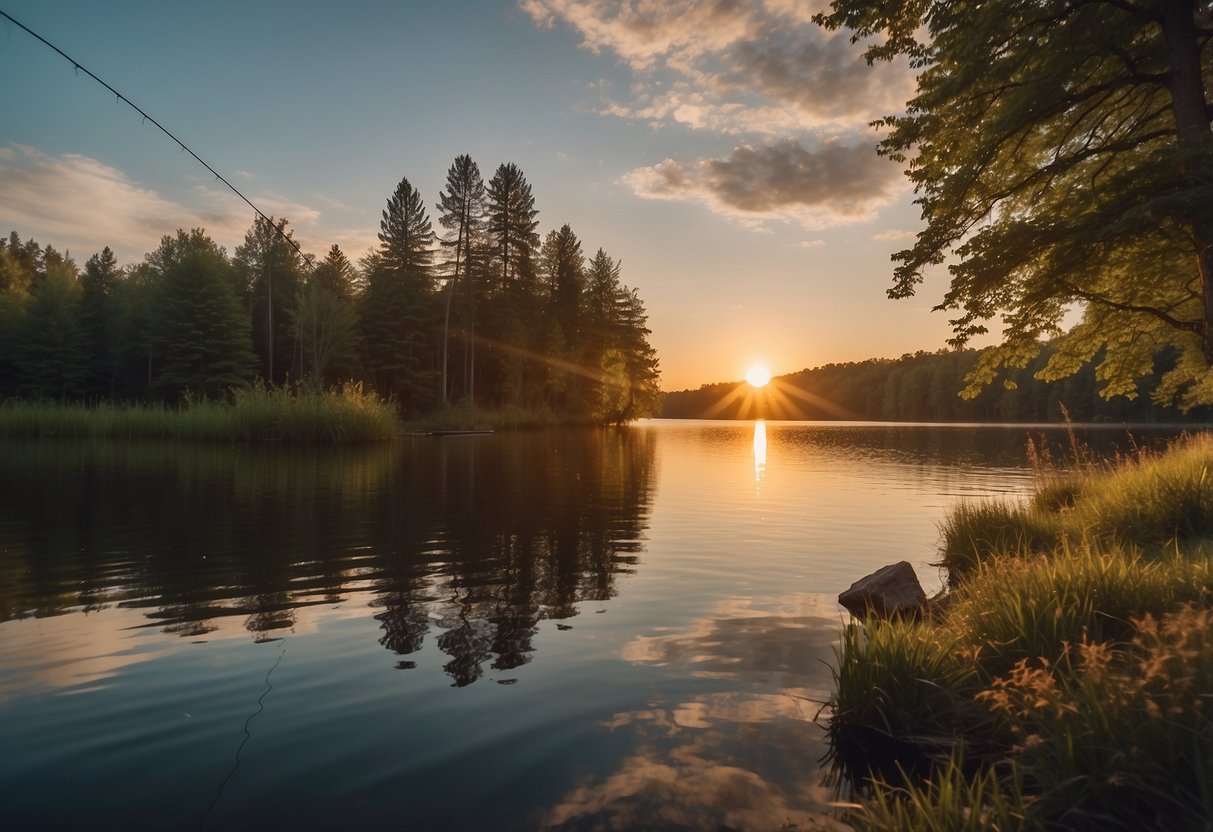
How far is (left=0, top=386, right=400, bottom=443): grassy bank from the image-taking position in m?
34.3

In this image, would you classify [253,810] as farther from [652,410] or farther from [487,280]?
[652,410]

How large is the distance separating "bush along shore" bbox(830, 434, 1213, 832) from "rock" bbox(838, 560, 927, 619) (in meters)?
0.34

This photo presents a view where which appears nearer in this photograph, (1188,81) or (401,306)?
(1188,81)

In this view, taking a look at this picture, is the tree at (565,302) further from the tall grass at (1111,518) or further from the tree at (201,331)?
the tall grass at (1111,518)

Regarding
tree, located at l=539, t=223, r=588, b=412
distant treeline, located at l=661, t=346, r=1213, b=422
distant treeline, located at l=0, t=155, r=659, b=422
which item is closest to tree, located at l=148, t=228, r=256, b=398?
distant treeline, located at l=0, t=155, r=659, b=422

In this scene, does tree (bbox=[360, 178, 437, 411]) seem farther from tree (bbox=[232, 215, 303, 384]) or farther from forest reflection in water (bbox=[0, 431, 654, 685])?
forest reflection in water (bbox=[0, 431, 654, 685])

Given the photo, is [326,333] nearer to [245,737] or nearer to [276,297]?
[276,297]

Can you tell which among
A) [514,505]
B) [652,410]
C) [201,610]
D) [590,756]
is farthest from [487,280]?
[590,756]

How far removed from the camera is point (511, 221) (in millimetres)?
65562

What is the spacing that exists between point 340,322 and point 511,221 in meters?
19.5

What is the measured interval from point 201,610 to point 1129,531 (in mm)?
Answer: 12189

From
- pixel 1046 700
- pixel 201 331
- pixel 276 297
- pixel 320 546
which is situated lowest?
pixel 320 546

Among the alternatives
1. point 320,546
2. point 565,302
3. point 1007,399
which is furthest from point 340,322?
point 1007,399

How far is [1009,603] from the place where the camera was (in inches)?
219
